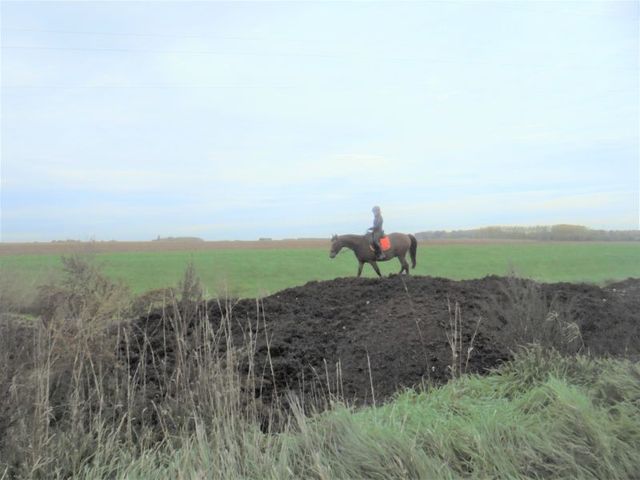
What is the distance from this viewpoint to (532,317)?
6270mm

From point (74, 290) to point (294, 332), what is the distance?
3466 millimetres

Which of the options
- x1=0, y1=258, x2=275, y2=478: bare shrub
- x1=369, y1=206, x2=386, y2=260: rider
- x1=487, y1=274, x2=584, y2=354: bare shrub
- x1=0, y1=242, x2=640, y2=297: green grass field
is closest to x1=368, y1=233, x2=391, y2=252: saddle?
x1=369, y1=206, x2=386, y2=260: rider

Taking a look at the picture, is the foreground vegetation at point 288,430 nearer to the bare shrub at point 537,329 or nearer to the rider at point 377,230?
the bare shrub at point 537,329

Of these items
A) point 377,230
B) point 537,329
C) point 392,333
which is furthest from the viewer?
point 377,230

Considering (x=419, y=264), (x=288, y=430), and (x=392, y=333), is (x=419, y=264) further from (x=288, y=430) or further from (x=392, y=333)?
(x=288, y=430)

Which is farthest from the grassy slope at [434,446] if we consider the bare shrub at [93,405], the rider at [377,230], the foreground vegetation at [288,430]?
the rider at [377,230]

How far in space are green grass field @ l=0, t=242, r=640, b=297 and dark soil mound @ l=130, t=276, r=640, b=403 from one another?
5.94 meters

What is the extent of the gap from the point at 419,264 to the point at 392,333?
16543 mm

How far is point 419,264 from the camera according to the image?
918 inches

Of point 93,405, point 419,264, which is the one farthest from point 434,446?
point 419,264

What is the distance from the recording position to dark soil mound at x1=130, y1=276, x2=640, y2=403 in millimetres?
5742

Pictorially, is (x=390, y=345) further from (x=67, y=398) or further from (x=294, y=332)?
(x=67, y=398)

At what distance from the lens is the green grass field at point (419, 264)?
57.8 feet

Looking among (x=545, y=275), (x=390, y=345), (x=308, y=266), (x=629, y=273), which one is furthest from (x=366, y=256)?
(x=629, y=273)
